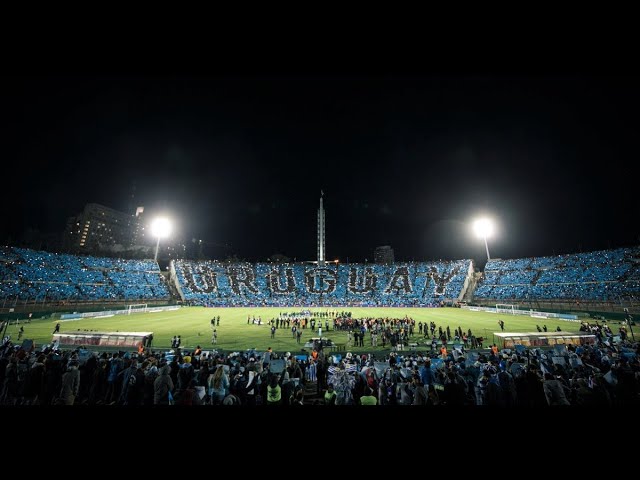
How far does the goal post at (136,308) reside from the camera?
136ft

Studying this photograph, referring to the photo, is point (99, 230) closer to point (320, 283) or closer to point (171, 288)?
point (171, 288)

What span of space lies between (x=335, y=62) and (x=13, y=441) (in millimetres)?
4444

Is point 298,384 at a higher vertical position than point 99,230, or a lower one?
lower

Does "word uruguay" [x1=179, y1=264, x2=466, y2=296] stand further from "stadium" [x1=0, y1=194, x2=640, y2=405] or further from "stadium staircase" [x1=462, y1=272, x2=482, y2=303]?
"stadium staircase" [x1=462, y1=272, x2=482, y2=303]

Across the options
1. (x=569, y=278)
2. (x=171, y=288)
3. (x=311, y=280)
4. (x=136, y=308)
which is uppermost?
(x=311, y=280)

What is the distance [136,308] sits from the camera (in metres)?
45.0

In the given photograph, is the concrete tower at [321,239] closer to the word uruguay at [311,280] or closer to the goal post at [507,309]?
the word uruguay at [311,280]

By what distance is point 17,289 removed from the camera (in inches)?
1449

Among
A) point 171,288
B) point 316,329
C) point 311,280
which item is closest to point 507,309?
point 316,329

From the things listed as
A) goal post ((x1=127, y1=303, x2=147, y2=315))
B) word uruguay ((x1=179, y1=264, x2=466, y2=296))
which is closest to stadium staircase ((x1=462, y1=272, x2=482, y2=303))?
word uruguay ((x1=179, y1=264, x2=466, y2=296))

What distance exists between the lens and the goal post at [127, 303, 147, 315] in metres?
41.5

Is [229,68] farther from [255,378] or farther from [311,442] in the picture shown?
[255,378]

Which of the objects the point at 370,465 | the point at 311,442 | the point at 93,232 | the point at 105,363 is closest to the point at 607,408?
the point at 370,465

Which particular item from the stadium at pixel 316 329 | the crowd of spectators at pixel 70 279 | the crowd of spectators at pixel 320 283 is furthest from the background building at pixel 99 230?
the stadium at pixel 316 329
